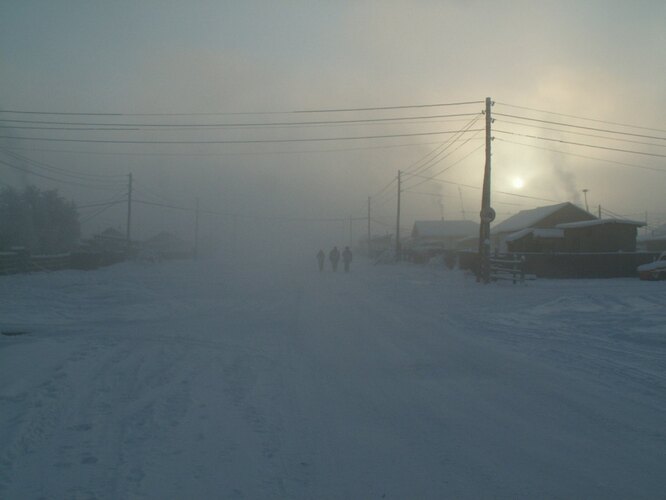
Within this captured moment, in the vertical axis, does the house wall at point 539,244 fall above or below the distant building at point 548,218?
below

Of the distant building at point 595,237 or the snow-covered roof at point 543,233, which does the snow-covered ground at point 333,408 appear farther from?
the snow-covered roof at point 543,233

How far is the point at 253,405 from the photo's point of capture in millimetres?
6289

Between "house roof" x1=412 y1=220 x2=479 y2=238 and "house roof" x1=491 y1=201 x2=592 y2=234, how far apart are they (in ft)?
97.3

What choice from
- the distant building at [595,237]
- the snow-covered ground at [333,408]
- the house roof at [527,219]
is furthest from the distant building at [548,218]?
the snow-covered ground at [333,408]

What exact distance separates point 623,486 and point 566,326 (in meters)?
8.65

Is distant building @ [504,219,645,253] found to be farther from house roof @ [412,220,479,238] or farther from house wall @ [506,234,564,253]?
house roof @ [412,220,479,238]

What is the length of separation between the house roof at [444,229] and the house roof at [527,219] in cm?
2967

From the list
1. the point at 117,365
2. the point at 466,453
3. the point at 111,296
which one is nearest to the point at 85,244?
the point at 111,296

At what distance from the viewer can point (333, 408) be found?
6.25 m

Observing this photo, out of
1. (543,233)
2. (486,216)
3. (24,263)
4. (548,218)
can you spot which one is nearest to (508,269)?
(486,216)

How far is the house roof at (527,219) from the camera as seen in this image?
4531 cm

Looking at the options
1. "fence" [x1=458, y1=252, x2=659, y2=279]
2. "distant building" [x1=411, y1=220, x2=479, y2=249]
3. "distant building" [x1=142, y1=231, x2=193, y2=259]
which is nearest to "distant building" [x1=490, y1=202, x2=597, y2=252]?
"fence" [x1=458, y1=252, x2=659, y2=279]

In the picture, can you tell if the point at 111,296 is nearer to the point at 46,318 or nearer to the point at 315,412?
the point at 46,318

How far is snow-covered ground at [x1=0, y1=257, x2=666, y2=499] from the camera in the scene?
4.33 metres
